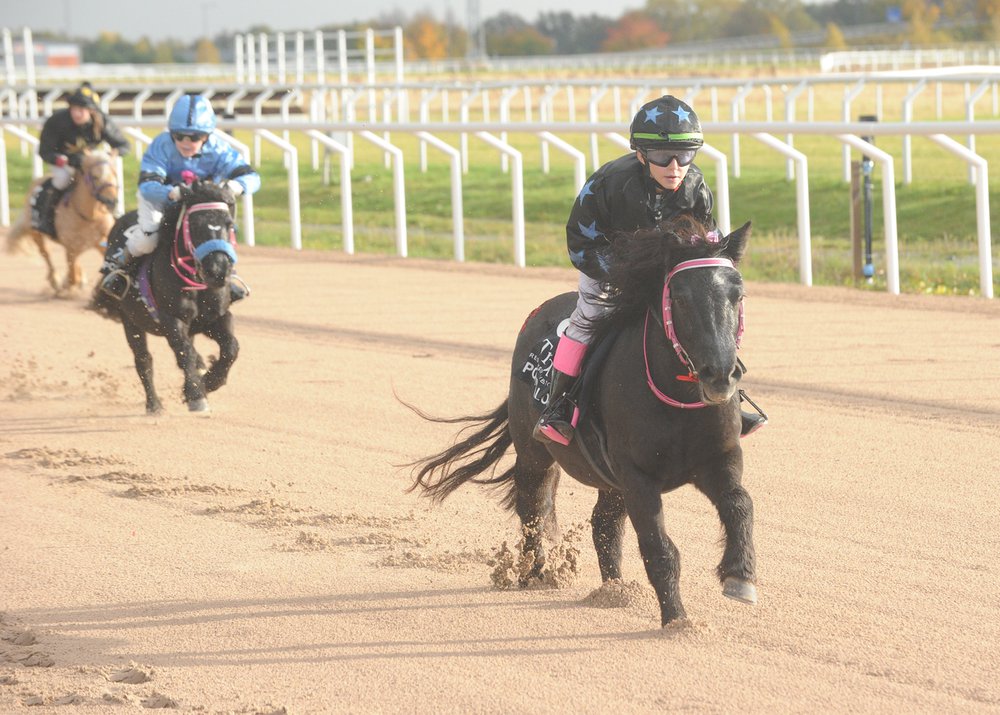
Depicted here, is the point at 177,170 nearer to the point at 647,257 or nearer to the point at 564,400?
the point at 564,400

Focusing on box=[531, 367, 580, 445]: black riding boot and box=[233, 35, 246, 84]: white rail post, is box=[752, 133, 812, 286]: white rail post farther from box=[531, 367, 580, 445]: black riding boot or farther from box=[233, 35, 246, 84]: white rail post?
box=[233, 35, 246, 84]: white rail post

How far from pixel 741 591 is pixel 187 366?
503cm

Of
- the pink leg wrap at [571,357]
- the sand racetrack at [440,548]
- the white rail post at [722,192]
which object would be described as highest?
the white rail post at [722,192]

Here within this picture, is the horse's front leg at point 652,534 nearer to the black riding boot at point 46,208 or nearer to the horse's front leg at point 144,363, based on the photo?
the horse's front leg at point 144,363

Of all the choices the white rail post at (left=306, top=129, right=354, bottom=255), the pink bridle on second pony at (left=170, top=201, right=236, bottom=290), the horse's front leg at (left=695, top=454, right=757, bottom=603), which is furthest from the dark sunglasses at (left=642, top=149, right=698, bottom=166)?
the white rail post at (left=306, top=129, right=354, bottom=255)

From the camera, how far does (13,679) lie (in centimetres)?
445

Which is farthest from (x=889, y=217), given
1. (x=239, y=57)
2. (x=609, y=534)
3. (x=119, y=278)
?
(x=239, y=57)

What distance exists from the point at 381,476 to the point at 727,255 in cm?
313

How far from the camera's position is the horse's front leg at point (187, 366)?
845 cm

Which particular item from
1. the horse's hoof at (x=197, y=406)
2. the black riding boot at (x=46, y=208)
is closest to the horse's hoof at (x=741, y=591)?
the horse's hoof at (x=197, y=406)

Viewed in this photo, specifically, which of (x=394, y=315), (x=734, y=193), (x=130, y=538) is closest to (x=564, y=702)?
(x=130, y=538)

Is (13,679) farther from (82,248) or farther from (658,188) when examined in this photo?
(82,248)

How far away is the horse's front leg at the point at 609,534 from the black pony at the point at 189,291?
3662 millimetres

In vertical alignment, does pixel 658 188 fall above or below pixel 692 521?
above
